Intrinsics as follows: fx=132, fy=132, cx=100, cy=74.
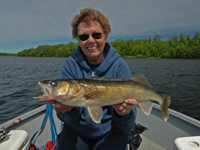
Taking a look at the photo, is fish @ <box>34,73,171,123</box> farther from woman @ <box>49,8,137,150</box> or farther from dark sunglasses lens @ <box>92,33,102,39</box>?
dark sunglasses lens @ <box>92,33,102,39</box>

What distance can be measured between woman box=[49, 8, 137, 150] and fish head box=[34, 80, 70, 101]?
246mm

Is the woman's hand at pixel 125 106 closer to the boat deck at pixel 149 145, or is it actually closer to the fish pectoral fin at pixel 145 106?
the fish pectoral fin at pixel 145 106

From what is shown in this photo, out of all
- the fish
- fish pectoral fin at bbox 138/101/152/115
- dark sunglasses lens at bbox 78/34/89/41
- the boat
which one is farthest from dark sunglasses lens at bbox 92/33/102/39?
the boat

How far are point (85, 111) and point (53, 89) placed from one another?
88 centimetres

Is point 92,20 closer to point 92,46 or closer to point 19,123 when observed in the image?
point 92,46

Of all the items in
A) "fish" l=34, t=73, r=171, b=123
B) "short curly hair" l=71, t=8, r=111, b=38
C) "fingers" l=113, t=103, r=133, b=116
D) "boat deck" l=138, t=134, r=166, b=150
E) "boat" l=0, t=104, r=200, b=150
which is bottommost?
"boat deck" l=138, t=134, r=166, b=150

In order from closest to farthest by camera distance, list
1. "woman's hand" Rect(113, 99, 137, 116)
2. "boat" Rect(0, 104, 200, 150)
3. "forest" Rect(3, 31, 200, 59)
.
A: 1. "woman's hand" Rect(113, 99, 137, 116)
2. "boat" Rect(0, 104, 200, 150)
3. "forest" Rect(3, 31, 200, 59)

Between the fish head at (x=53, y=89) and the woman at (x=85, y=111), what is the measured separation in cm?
25

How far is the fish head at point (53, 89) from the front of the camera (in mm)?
1989

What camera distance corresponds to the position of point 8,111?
8.73 meters

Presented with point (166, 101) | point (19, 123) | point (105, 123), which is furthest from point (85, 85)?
point (19, 123)

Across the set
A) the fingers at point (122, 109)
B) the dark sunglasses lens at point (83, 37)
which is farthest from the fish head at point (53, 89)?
the dark sunglasses lens at point (83, 37)

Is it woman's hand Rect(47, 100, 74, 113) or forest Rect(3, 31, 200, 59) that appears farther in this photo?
forest Rect(3, 31, 200, 59)

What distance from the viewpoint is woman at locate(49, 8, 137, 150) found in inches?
96.7
